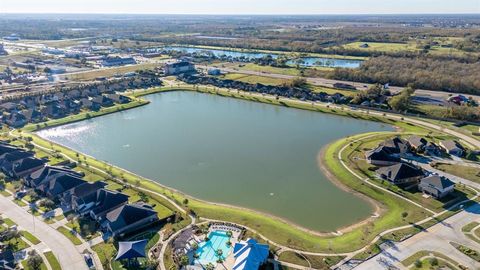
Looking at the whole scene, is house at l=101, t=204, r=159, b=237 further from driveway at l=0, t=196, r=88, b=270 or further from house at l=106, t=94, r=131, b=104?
house at l=106, t=94, r=131, b=104

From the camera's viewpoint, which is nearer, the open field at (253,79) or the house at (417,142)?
the house at (417,142)

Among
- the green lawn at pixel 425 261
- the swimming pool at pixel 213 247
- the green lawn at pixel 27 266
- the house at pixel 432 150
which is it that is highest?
the house at pixel 432 150

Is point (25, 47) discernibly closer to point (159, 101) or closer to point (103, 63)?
point (103, 63)

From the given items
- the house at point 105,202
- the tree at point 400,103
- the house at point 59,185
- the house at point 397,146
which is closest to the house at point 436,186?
the house at point 397,146

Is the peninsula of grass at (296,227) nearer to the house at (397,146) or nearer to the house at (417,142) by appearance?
the house at (397,146)

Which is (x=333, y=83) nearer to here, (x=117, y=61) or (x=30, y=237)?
(x=30, y=237)

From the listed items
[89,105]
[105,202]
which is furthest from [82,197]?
[89,105]
